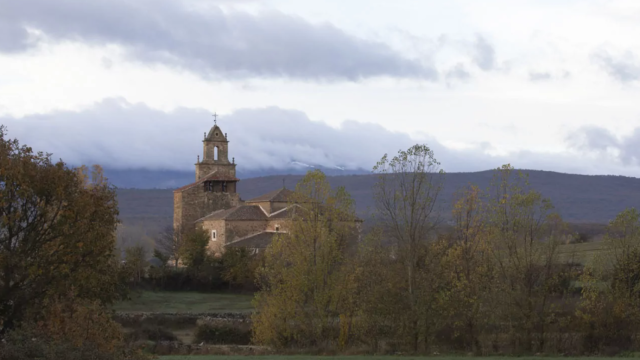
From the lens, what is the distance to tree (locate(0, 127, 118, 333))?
19578mm

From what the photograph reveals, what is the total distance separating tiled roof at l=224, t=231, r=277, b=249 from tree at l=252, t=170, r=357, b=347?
25993mm

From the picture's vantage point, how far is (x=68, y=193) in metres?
20.5

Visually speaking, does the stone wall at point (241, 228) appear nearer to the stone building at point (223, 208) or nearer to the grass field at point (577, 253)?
the stone building at point (223, 208)

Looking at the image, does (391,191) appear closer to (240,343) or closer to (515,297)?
(515,297)

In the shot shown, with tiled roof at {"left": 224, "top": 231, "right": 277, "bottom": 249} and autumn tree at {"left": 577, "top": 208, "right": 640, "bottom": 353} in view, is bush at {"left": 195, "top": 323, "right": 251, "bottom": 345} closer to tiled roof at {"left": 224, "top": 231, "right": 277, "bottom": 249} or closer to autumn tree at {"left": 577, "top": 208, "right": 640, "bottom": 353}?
autumn tree at {"left": 577, "top": 208, "right": 640, "bottom": 353}

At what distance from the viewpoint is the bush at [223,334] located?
133 feet

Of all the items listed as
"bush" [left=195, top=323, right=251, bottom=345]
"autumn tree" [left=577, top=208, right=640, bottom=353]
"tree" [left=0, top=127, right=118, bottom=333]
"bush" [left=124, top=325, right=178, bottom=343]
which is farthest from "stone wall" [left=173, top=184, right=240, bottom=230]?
"tree" [left=0, top=127, right=118, bottom=333]

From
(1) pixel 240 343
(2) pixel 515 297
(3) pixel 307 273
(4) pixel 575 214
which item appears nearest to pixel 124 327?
(1) pixel 240 343

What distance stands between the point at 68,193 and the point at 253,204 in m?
51.7

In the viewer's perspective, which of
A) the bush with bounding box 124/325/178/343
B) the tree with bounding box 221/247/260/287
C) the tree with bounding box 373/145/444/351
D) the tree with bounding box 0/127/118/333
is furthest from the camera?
the tree with bounding box 221/247/260/287

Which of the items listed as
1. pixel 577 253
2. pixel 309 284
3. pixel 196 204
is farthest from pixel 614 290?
pixel 196 204

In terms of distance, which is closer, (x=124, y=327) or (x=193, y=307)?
(x=124, y=327)

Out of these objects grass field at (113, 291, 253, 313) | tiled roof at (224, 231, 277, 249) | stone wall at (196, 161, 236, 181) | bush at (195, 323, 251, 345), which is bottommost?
bush at (195, 323, 251, 345)

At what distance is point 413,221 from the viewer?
31844mm
